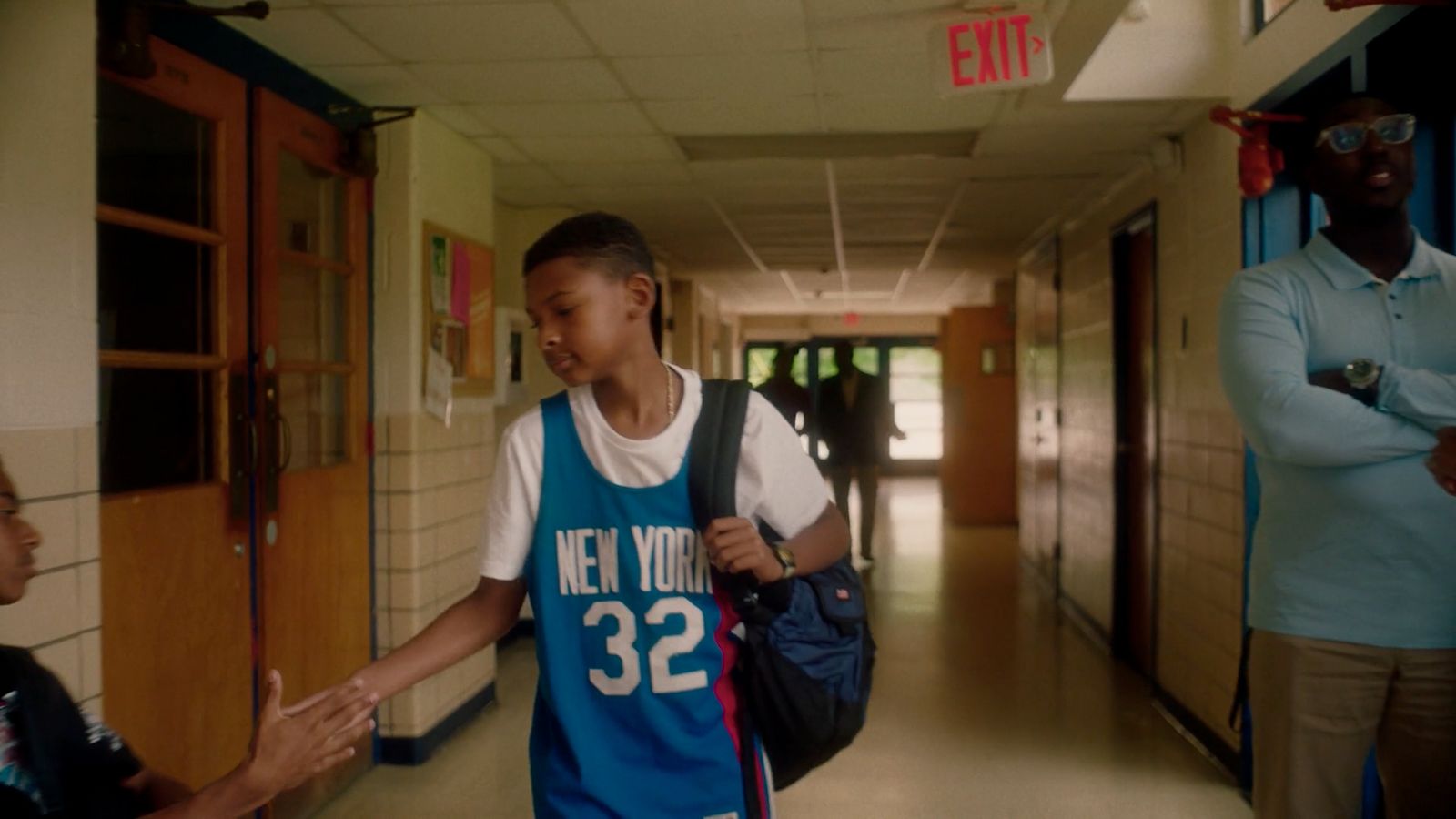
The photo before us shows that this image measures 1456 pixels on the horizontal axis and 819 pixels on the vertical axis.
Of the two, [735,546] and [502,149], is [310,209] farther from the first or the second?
[735,546]

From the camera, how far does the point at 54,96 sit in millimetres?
1994

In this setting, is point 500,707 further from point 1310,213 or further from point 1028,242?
point 1028,242

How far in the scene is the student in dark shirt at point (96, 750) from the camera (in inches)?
44.3

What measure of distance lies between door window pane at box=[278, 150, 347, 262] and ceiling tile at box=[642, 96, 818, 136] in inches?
44.4

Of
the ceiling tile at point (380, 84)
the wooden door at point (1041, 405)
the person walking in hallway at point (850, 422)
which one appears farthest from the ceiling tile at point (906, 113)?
the person walking in hallway at point (850, 422)

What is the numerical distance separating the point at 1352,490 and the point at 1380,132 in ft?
1.98

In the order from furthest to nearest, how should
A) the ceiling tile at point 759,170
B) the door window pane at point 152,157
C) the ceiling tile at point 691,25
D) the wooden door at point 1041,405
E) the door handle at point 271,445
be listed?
1. the wooden door at point 1041,405
2. the ceiling tile at point 759,170
3. the door handle at point 271,445
4. the ceiling tile at point 691,25
5. the door window pane at point 152,157

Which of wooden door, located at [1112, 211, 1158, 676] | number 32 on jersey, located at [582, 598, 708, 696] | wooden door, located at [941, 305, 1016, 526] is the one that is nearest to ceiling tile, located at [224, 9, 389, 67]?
number 32 on jersey, located at [582, 598, 708, 696]

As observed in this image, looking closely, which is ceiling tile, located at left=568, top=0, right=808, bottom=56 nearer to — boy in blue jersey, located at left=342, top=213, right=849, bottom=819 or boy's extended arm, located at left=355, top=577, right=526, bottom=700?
boy in blue jersey, located at left=342, top=213, right=849, bottom=819

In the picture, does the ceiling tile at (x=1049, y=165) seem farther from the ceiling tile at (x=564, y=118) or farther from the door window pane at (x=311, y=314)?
the door window pane at (x=311, y=314)

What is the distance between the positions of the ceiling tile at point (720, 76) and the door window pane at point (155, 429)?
1603 mm

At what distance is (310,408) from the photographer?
3410 millimetres

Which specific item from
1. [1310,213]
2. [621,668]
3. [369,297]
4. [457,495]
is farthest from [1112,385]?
[621,668]

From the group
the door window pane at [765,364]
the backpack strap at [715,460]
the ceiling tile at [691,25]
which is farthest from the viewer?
the door window pane at [765,364]
